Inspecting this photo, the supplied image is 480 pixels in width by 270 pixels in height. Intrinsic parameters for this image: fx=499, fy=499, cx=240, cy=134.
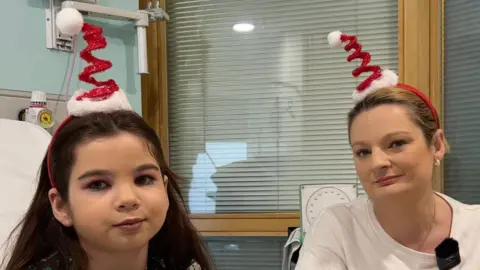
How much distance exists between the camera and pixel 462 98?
2002 mm

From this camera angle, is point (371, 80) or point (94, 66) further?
point (371, 80)

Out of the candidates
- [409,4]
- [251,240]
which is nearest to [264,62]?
[409,4]

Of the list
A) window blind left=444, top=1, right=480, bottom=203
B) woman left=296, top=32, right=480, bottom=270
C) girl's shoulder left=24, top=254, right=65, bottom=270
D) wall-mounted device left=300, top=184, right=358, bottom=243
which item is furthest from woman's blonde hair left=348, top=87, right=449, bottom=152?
girl's shoulder left=24, top=254, right=65, bottom=270

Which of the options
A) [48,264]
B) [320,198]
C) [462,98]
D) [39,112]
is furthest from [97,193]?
[462,98]

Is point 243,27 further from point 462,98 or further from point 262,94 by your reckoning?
point 462,98

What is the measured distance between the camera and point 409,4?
78.9 inches

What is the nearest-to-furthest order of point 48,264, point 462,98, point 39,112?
point 48,264
point 39,112
point 462,98

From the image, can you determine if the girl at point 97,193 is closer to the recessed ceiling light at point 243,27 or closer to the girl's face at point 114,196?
the girl's face at point 114,196

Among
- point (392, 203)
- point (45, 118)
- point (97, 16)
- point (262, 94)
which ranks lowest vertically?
point (392, 203)

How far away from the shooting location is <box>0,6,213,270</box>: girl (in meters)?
1.04

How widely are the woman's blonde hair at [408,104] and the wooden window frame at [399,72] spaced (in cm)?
69

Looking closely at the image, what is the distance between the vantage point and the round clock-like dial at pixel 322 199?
5.93 feet

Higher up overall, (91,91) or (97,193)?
(91,91)

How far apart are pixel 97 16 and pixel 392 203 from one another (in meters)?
1.26
